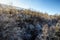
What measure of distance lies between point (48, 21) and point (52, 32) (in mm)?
810

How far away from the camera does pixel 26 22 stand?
245 inches

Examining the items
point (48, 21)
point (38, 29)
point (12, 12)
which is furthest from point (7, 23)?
point (48, 21)

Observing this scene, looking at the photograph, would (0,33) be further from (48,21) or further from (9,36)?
(48,21)

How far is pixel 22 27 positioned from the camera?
5.85 m

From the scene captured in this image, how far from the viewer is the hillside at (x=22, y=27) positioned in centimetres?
539

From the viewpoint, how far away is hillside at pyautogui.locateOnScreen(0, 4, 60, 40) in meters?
5.39

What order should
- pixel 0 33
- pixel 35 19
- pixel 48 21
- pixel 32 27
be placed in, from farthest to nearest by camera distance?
pixel 48 21 < pixel 35 19 < pixel 32 27 < pixel 0 33

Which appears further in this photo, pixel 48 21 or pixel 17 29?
pixel 48 21

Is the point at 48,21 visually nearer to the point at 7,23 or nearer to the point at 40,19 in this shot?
the point at 40,19

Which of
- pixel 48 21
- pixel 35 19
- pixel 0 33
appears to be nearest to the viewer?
pixel 0 33

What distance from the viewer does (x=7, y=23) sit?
18.2ft

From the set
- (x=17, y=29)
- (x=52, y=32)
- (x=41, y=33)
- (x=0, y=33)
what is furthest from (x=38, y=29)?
(x=0, y=33)

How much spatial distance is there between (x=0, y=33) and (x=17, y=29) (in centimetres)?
58

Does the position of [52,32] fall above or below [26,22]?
below
